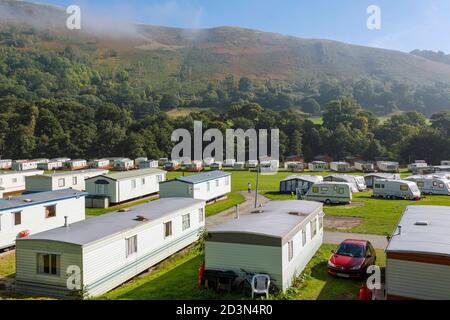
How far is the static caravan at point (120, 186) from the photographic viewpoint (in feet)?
119

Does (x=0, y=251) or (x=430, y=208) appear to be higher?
(x=430, y=208)

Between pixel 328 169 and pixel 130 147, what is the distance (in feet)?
144

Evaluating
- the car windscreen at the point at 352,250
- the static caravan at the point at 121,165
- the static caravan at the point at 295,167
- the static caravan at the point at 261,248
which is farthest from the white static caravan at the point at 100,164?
the car windscreen at the point at 352,250

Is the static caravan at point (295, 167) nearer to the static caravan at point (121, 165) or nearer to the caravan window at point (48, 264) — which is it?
the static caravan at point (121, 165)

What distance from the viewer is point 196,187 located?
34.4 m

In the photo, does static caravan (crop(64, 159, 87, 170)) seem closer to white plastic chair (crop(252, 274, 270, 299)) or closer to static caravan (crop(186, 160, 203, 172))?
static caravan (crop(186, 160, 203, 172))

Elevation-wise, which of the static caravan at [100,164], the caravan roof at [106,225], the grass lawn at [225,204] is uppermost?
the caravan roof at [106,225]

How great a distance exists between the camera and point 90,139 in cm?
9938

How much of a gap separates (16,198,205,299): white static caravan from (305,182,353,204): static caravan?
66.9 ft

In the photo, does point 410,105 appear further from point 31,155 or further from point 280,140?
point 31,155

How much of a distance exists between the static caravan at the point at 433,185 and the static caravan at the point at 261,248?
103ft
